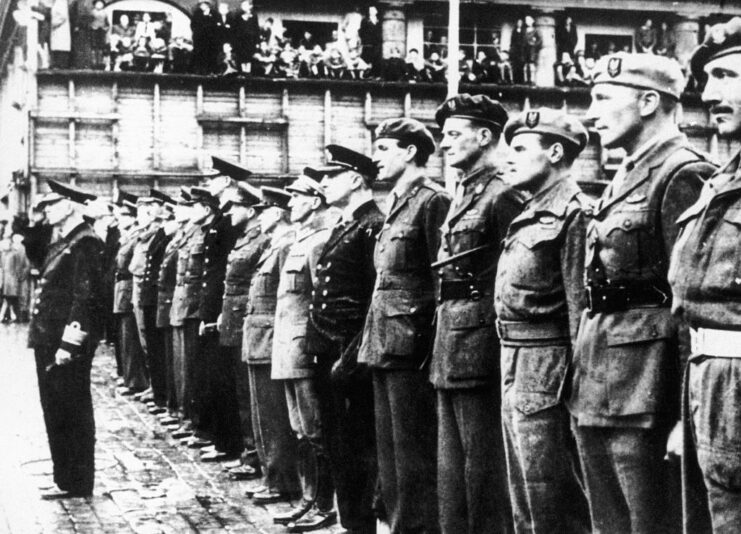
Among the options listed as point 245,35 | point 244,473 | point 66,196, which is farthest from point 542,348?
point 245,35

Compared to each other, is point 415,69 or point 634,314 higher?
point 415,69

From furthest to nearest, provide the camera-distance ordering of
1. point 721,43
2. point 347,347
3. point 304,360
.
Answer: point 304,360, point 347,347, point 721,43

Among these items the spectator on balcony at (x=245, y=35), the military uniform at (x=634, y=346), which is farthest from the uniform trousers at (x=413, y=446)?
the spectator on balcony at (x=245, y=35)

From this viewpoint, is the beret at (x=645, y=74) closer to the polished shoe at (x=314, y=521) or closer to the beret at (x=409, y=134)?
the beret at (x=409, y=134)

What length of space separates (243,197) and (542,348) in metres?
4.99

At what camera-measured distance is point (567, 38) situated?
2916 cm

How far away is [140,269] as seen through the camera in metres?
12.5

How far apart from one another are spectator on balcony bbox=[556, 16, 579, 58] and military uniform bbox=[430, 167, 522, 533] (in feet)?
80.1

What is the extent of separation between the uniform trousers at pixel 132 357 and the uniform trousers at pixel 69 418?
5178mm

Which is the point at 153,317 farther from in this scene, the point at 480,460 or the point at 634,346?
the point at 634,346

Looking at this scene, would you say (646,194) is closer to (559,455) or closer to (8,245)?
(559,455)

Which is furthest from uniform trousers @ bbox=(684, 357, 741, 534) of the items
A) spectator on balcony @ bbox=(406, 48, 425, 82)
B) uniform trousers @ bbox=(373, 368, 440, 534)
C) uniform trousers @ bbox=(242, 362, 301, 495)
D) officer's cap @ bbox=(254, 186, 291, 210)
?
spectator on balcony @ bbox=(406, 48, 425, 82)

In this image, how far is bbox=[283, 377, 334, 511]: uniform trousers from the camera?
6.78m

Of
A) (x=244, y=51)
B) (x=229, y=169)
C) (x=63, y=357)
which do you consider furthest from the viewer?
(x=244, y=51)
